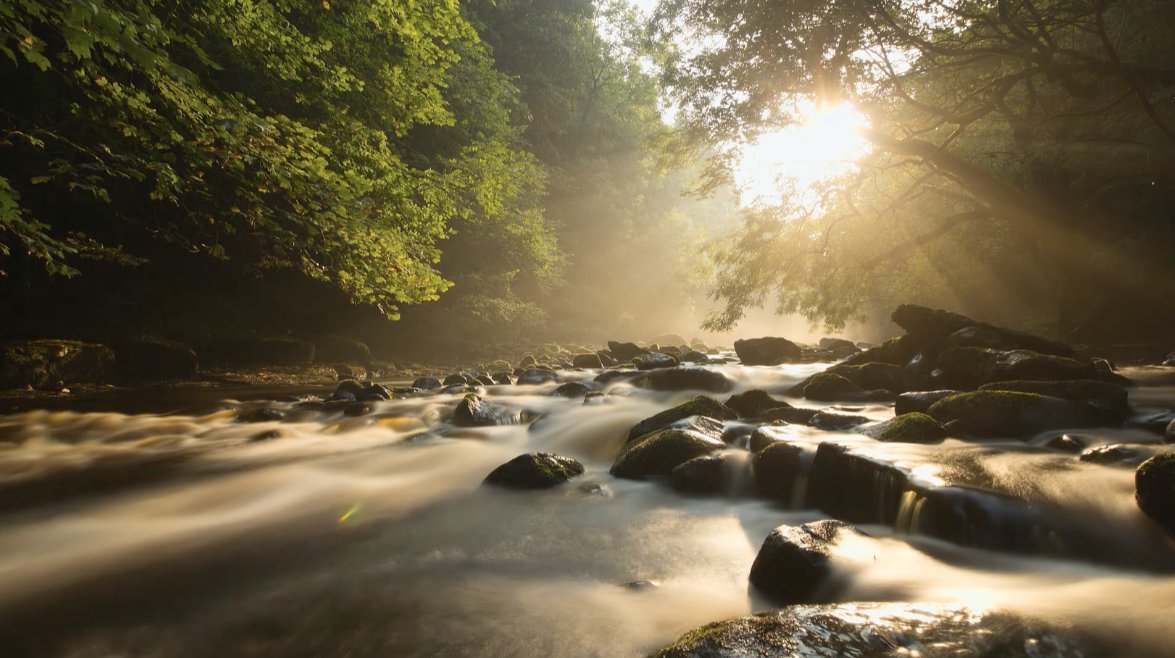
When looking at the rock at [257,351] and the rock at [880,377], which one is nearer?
the rock at [880,377]

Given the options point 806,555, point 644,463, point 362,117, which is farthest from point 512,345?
point 806,555

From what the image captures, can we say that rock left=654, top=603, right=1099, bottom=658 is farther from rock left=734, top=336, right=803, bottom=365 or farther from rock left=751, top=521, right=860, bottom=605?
rock left=734, top=336, right=803, bottom=365

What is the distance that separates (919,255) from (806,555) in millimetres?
17374

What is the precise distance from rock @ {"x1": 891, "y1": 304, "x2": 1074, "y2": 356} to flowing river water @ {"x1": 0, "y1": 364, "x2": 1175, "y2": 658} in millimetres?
3710

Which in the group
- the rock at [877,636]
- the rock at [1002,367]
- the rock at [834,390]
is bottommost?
the rock at [877,636]

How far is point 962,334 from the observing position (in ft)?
25.9

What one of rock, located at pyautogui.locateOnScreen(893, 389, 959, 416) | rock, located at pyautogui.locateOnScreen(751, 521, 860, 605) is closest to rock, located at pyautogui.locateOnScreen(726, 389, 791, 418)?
rock, located at pyautogui.locateOnScreen(893, 389, 959, 416)

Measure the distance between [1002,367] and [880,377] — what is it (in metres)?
1.49

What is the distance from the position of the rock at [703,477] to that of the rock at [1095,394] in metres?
3.31

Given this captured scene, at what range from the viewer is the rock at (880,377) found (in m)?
7.25

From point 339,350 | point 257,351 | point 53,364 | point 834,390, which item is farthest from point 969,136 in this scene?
point 53,364

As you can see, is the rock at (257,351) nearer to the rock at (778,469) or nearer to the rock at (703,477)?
the rock at (703,477)

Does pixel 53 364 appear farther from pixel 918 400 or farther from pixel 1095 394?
pixel 1095 394

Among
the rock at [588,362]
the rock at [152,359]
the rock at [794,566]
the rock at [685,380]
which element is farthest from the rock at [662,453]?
the rock at [152,359]
